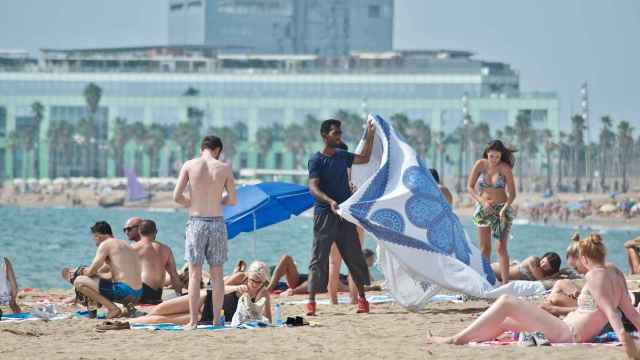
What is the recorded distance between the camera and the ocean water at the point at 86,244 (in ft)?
146

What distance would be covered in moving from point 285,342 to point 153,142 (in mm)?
142865

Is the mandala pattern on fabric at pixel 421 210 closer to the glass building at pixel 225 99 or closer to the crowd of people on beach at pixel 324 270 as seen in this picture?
the crowd of people on beach at pixel 324 270

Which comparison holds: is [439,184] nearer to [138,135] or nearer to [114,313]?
[114,313]

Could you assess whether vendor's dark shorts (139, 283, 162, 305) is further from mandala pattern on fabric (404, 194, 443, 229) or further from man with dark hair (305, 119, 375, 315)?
mandala pattern on fabric (404, 194, 443, 229)

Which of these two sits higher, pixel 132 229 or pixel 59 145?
pixel 132 229

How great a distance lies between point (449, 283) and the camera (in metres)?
17.0

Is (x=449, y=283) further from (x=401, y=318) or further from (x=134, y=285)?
(x=134, y=285)

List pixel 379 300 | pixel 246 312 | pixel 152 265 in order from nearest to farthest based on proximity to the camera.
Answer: pixel 246 312
pixel 152 265
pixel 379 300

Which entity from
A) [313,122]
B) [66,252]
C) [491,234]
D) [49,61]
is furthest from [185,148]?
[491,234]

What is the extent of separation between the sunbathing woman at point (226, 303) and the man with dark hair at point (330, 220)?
0.98 metres

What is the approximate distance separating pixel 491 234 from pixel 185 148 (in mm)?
137873

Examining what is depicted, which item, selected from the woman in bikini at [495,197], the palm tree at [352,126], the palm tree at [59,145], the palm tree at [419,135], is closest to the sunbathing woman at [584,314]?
the woman in bikini at [495,197]

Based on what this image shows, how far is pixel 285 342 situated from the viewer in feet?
47.5

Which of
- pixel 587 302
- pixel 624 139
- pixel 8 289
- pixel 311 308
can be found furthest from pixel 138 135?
pixel 587 302
